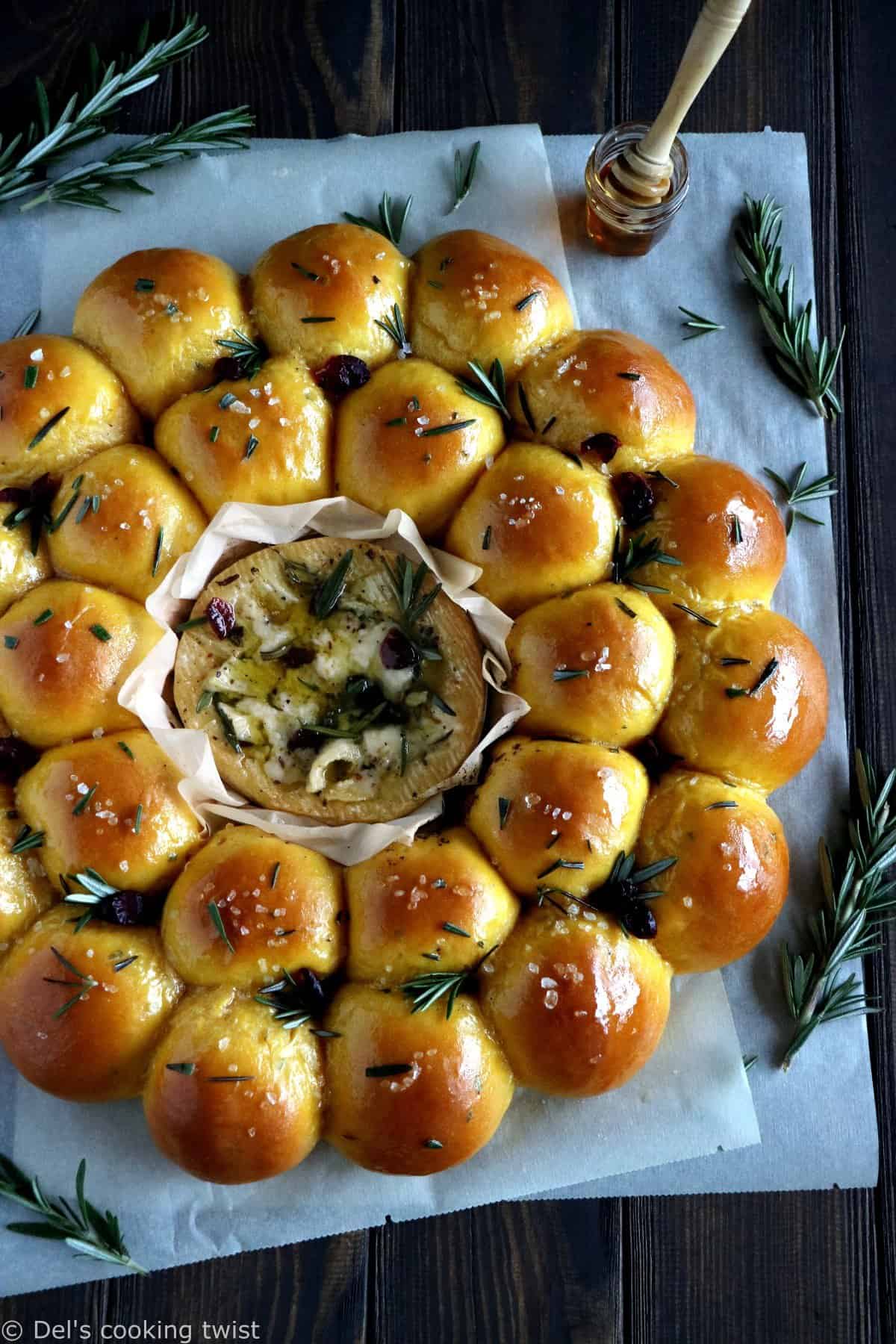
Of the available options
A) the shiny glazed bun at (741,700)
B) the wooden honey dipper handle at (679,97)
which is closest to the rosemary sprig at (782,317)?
the wooden honey dipper handle at (679,97)

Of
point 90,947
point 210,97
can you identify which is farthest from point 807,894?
point 210,97

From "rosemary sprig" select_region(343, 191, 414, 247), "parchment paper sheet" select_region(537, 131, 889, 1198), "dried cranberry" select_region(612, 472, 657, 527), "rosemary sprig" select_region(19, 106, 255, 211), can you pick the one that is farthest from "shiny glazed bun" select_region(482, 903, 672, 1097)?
"rosemary sprig" select_region(19, 106, 255, 211)

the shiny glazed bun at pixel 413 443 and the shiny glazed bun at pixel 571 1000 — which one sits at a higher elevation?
the shiny glazed bun at pixel 413 443

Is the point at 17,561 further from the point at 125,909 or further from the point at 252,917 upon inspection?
the point at 252,917

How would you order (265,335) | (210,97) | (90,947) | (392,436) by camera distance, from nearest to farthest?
(90,947), (392,436), (265,335), (210,97)

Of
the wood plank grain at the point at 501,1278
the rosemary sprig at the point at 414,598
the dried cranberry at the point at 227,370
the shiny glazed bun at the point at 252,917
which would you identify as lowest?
the wood plank grain at the point at 501,1278

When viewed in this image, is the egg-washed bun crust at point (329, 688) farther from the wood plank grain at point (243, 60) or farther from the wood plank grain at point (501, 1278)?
the wood plank grain at point (243, 60)

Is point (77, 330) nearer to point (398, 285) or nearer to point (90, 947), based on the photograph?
point (398, 285)

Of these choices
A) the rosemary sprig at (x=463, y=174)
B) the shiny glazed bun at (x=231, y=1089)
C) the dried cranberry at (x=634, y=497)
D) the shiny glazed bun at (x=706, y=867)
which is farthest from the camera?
the rosemary sprig at (x=463, y=174)
